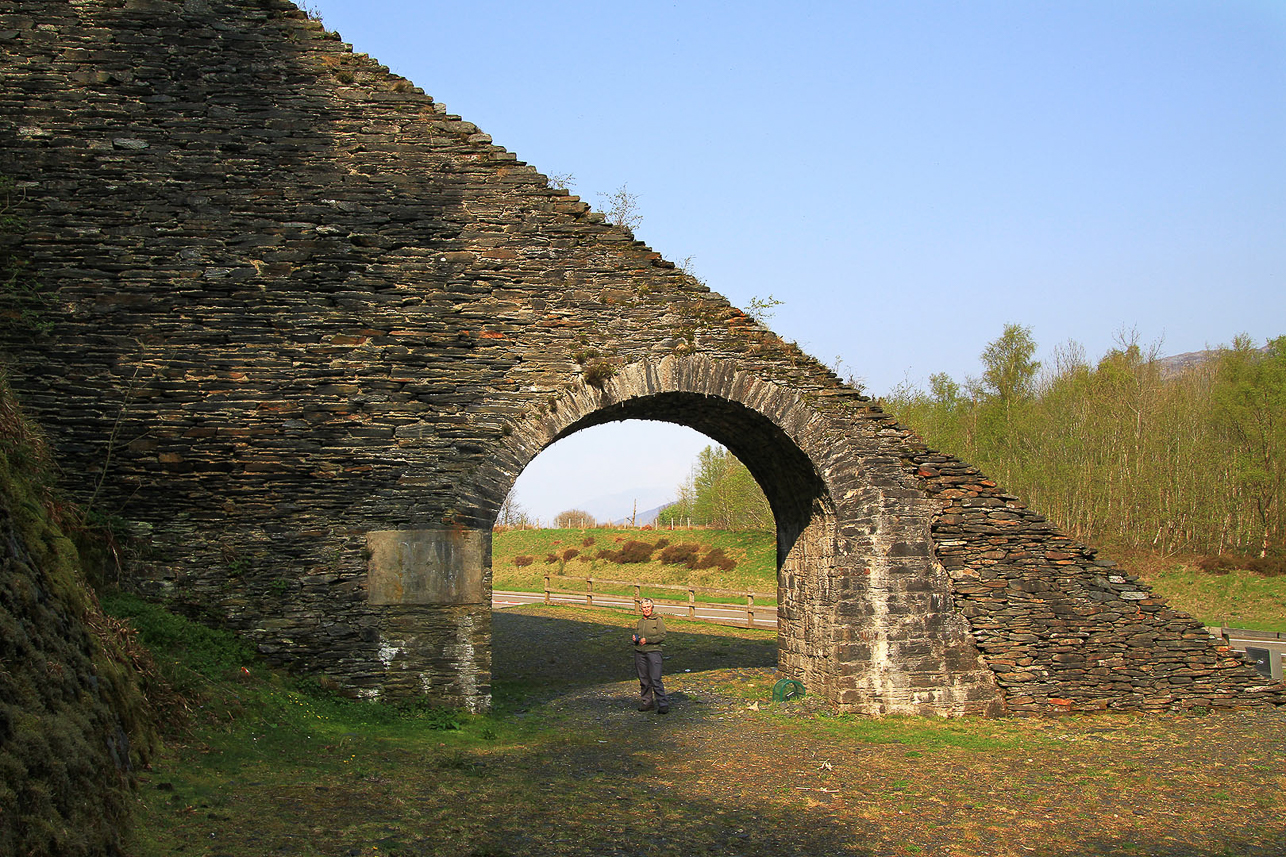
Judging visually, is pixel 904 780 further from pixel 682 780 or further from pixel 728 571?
pixel 728 571

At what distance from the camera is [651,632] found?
998cm

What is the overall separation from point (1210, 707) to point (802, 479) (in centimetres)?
533

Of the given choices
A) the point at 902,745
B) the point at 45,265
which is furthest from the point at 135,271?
the point at 902,745

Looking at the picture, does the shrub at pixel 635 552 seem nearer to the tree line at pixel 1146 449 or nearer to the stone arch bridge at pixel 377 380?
the tree line at pixel 1146 449

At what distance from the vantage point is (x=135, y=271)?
9.07 metres

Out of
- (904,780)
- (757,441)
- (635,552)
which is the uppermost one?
(757,441)

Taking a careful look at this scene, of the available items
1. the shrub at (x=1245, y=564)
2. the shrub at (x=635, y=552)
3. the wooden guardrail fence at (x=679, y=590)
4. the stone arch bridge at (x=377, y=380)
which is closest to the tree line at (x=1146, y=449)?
the shrub at (x=1245, y=564)

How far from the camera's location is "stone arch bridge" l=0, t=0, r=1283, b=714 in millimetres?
8953

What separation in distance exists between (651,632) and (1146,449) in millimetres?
25403

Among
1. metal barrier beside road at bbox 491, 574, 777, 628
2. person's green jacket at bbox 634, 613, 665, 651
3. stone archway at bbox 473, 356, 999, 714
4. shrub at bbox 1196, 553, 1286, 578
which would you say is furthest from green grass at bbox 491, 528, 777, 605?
person's green jacket at bbox 634, 613, 665, 651

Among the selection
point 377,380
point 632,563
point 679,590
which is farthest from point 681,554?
point 377,380

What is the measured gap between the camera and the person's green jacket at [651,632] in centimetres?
998

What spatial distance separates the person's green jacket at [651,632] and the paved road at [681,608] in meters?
11.0

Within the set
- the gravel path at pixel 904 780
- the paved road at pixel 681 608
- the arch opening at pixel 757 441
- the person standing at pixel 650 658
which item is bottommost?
the paved road at pixel 681 608
